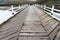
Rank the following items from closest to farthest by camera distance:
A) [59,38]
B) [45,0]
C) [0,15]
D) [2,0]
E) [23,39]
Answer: [59,38], [23,39], [0,15], [45,0], [2,0]

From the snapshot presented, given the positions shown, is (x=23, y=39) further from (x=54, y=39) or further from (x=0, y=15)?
(x=0, y=15)

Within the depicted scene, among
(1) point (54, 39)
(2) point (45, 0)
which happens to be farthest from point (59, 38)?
(2) point (45, 0)

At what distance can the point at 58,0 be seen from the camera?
47.2m

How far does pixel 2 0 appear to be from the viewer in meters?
56.2

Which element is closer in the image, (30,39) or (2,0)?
(30,39)

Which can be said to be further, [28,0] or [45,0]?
[28,0]

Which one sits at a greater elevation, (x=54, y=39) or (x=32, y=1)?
(x=54, y=39)

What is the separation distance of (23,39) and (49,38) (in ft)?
3.24

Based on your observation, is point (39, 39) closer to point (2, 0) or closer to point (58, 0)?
point (58, 0)

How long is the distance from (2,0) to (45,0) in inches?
797

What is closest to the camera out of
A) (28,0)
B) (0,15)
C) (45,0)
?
(0,15)

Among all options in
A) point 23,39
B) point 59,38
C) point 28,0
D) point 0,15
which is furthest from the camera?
point 28,0

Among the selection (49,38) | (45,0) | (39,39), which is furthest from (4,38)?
(45,0)

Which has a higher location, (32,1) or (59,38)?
(59,38)
